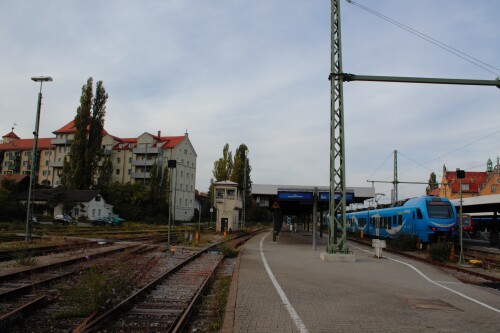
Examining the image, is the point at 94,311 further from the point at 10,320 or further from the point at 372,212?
the point at 372,212

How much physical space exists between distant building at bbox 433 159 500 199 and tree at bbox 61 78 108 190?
58953mm

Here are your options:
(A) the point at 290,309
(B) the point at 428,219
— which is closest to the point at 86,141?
(B) the point at 428,219

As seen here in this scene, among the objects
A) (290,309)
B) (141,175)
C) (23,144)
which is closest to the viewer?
(290,309)

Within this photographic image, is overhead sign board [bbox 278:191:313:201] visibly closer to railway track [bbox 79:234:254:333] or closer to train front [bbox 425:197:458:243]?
train front [bbox 425:197:458:243]

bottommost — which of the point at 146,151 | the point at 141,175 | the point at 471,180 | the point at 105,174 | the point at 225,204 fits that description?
the point at 225,204

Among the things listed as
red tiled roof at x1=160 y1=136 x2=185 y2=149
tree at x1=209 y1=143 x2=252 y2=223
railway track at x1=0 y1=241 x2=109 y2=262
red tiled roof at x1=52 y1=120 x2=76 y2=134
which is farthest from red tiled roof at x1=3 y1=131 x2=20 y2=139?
railway track at x1=0 y1=241 x2=109 y2=262

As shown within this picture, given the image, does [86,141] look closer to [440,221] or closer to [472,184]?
[440,221]

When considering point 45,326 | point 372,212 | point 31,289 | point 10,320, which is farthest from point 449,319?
point 372,212

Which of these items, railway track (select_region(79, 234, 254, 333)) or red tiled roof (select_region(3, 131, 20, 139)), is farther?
red tiled roof (select_region(3, 131, 20, 139))

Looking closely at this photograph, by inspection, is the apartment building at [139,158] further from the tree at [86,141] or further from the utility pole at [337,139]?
the utility pole at [337,139]

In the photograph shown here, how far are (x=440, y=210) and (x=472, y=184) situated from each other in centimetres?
7243

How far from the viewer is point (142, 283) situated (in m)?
10.8

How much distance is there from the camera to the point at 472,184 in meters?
87.7

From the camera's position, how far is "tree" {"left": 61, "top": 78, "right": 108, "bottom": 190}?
61094 millimetres
